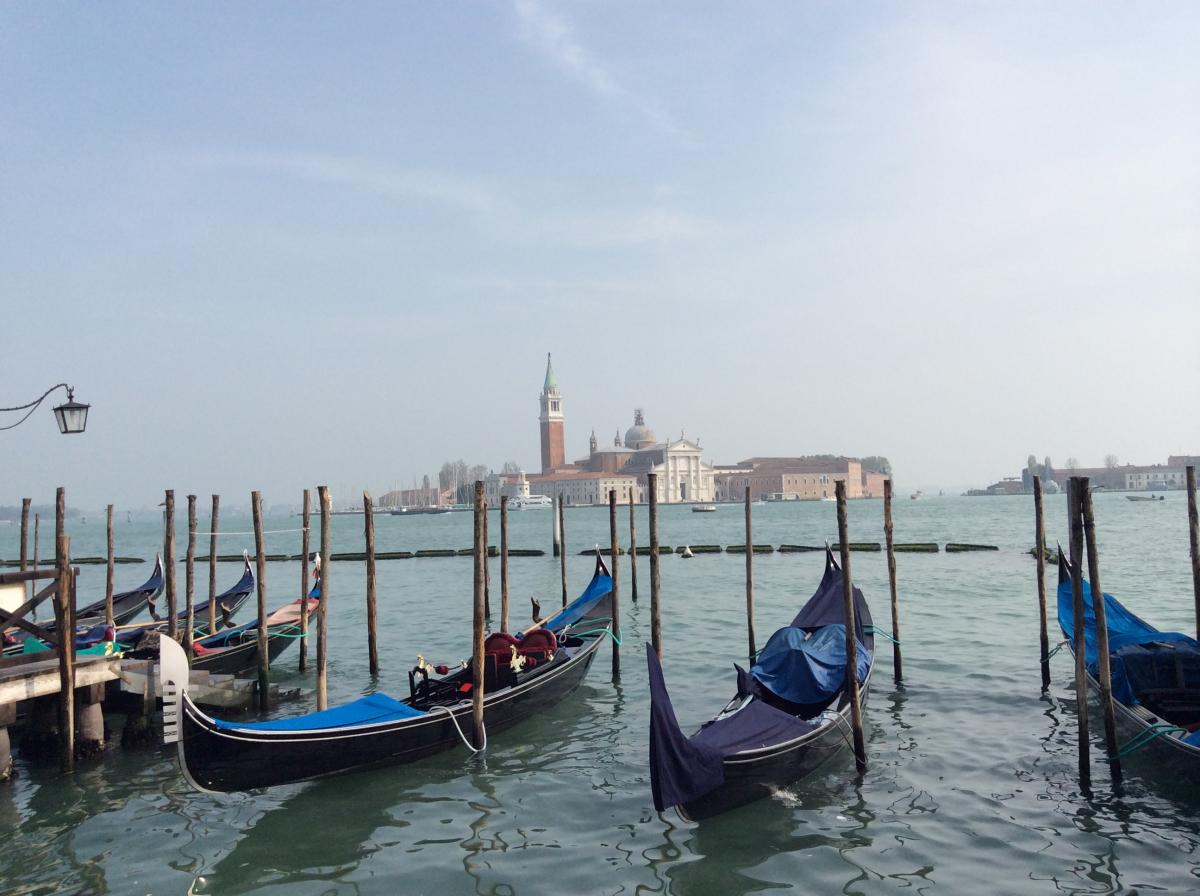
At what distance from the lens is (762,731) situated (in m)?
5.15

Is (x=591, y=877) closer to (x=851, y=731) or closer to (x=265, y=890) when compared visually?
(x=265, y=890)

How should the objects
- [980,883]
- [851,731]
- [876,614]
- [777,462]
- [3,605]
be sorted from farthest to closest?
[777,462], [876,614], [3,605], [851,731], [980,883]

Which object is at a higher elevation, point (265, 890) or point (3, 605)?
point (3, 605)

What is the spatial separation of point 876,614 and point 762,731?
28.1ft

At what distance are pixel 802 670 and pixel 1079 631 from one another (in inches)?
63.2

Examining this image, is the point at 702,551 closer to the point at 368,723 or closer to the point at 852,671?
the point at 852,671

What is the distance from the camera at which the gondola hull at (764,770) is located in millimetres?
4781

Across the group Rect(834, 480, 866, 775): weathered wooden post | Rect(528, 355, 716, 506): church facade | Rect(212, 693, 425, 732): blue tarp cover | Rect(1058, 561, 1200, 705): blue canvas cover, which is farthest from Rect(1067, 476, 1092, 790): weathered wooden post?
Rect(528, 355, 716, 506): church facade

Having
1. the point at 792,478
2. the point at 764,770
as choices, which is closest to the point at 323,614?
the point at 764,770

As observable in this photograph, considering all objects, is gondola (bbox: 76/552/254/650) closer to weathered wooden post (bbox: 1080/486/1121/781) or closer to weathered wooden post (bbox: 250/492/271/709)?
weathered wooden post (bbox: 250/492/271/709)

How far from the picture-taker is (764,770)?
5.00 meters

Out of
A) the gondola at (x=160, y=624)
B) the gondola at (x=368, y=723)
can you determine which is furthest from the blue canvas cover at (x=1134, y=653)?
the gondola at (x=160, y=624)

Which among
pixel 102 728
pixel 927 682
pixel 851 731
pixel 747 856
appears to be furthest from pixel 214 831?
pixel 927 682

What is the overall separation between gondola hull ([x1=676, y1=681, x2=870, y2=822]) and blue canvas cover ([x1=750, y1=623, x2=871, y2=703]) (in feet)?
1.23
